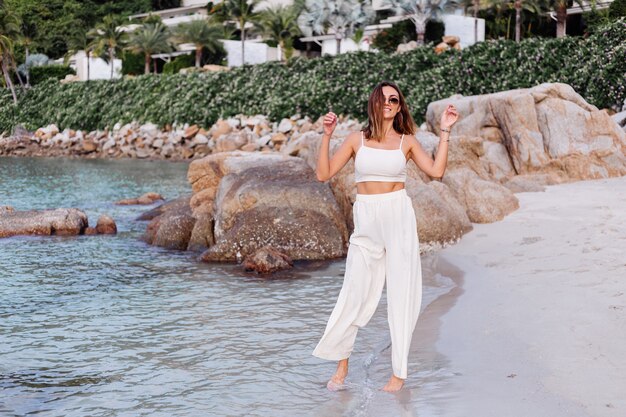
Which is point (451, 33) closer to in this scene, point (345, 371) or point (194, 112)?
point (194, 112)

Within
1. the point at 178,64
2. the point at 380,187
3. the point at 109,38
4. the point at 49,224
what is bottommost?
the point at 49,224

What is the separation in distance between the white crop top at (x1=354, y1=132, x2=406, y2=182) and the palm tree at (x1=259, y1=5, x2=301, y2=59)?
50.5 metres

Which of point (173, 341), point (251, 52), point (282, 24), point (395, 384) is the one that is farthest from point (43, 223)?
point (251, 52)

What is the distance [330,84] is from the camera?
137ft

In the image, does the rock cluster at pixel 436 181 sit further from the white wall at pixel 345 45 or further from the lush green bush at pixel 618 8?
the white wall at pixel 345 45

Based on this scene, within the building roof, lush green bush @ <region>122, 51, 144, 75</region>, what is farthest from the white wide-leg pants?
the building roof

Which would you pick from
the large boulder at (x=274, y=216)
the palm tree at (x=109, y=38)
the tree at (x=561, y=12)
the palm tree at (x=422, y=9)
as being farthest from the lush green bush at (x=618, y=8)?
the palm tree at (x=109, y=38)

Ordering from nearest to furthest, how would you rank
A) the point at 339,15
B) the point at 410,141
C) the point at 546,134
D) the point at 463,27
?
1. the point at 410,141
2. the point at 546,134
3. the point at 463,27
4. the point at 339,15

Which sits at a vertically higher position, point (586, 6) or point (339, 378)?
point (586, 6)

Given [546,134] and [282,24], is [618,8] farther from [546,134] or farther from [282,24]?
[282,24]

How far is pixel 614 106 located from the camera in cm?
2725

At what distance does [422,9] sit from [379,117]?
4092 cm

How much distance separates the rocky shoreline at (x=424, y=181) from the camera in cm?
1241

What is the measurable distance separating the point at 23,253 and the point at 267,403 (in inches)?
359
